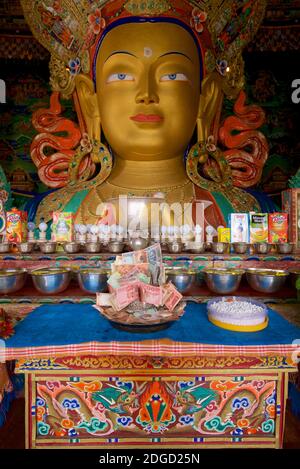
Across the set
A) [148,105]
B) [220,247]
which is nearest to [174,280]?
[220,247]

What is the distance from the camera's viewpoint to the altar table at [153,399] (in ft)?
4.87

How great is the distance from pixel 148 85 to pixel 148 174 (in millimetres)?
868

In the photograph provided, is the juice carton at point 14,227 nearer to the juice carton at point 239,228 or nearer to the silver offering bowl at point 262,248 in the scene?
the juice carton at point 239,228

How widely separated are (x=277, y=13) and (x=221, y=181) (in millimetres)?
1977

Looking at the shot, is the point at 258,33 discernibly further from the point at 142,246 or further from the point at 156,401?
the point at 156,401

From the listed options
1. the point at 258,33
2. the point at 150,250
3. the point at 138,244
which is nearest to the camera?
the point at 150,250

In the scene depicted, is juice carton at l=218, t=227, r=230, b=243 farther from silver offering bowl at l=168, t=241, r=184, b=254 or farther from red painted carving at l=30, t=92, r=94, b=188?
red painted carving at l=30, t=92, r=94, b=188

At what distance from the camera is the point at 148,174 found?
366 centimetres

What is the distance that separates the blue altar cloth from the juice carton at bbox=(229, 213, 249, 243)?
99 centimetres

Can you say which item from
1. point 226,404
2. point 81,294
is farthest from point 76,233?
point 226,404

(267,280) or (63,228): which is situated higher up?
(63,228)

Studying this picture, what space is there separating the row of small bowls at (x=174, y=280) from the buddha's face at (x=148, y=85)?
6.07ft

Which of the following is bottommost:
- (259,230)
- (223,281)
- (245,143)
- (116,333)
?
(116,333)

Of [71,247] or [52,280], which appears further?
[71,247]
